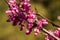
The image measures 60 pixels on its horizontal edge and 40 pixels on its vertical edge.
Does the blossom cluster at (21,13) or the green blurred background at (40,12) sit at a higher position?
the blossom cluster at (21,13)

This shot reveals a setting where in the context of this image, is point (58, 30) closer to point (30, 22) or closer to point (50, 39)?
point (50, 39)

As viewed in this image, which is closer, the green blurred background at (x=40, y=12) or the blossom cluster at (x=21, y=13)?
the blossom cluster at (x=21, y=13)

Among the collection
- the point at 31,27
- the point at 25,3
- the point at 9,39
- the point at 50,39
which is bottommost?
the point at 9,39

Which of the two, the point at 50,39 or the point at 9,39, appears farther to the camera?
the point at 9,39

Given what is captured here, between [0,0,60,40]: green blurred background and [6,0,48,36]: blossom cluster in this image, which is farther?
[0,0,60,40]: green blurred background

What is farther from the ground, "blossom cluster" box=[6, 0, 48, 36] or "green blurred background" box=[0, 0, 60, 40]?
"blossom cluster" box=[6, 0, 48, 36]

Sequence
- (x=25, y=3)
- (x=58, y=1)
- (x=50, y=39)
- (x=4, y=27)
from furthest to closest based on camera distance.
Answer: (x=58, y=1), (x=4, y=27), (x=50, y=39), (x=25, y=3)

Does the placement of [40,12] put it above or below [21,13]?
below

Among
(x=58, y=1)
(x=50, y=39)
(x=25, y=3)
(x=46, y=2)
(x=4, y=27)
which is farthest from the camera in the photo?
(x=46, y=2)

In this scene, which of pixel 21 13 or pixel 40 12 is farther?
pixel 40 12

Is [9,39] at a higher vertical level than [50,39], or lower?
lower

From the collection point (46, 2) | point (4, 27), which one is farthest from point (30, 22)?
point (46, 2)
